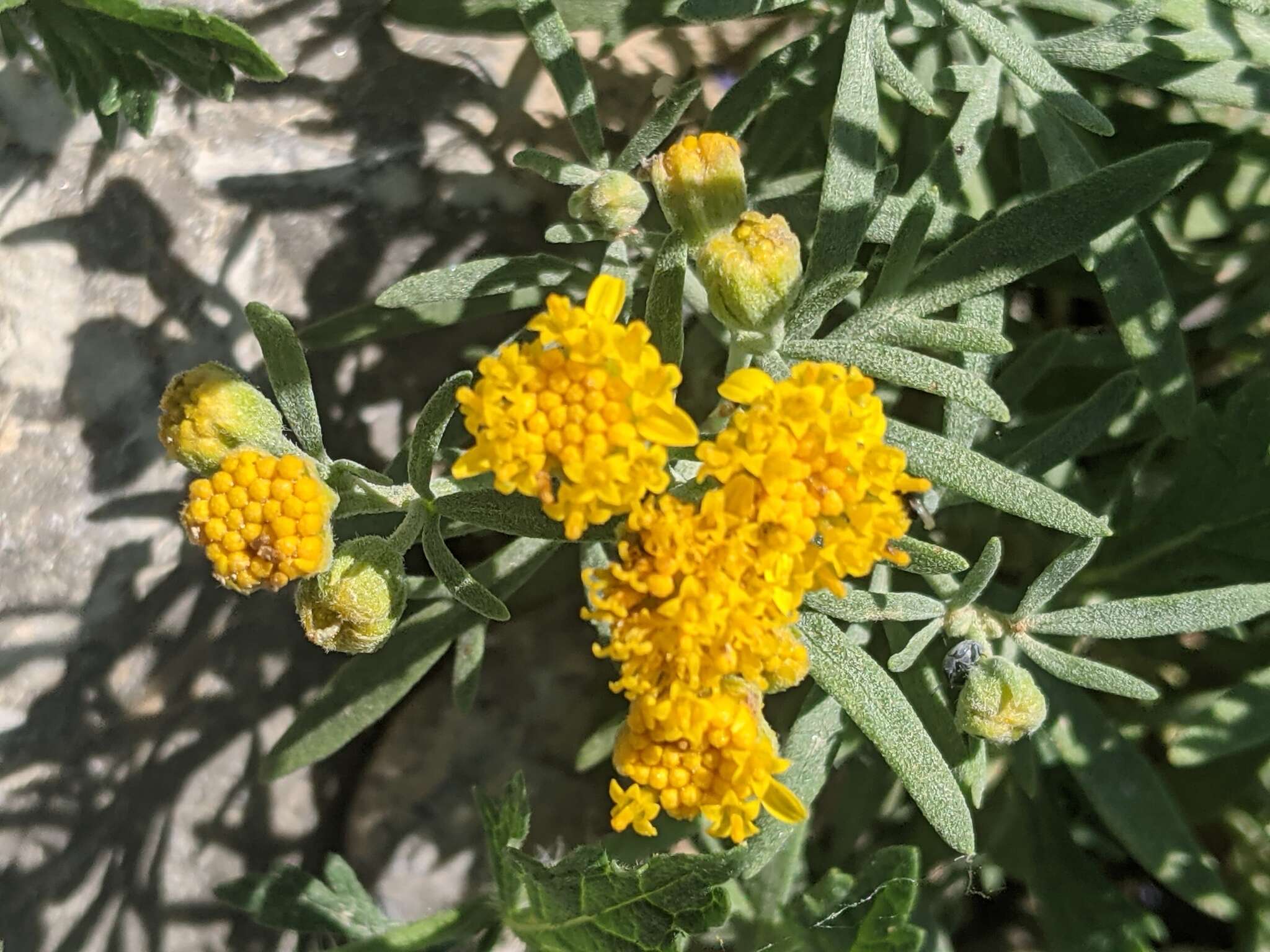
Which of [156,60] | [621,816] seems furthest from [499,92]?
[621,816]

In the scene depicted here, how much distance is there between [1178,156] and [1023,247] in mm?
322

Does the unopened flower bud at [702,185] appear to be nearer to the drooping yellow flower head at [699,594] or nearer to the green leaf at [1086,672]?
the drooping yellow flower head at [699,594]

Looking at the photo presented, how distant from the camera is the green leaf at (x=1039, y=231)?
215 cm

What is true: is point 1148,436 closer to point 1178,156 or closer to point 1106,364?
point 1106,364

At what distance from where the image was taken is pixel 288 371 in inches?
88.3

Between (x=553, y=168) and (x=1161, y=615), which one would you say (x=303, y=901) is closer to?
(x=553, y=168)

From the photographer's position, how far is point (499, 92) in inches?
131

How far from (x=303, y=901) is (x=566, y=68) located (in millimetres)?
2209

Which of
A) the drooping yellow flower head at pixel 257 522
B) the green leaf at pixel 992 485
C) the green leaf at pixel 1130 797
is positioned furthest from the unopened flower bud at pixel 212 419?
the green leaf at pixel 1130 797

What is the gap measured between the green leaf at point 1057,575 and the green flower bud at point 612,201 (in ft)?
3.74

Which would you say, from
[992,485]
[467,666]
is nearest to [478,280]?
[467,666]

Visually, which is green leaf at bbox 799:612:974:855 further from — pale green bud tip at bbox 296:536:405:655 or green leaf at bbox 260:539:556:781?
green leaf at bbox 260:539:556:781

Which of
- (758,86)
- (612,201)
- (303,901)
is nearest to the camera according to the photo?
(612,201)

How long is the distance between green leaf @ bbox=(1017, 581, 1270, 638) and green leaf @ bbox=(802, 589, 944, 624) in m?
0.21
